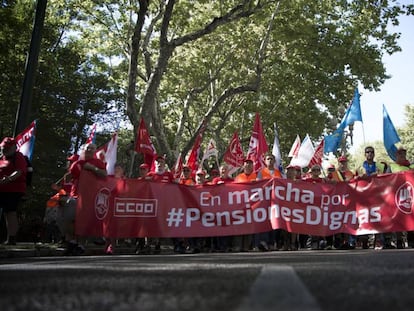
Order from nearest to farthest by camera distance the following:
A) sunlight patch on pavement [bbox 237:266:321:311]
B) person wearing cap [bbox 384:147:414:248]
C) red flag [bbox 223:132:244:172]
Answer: sunlight patch on pavement [bbox 237:266:321:311] < person wearing cap [bbox 384:147:414:248] < red flag [bbox 223:132:244:172]

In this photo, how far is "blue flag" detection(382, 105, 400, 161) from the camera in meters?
13.9

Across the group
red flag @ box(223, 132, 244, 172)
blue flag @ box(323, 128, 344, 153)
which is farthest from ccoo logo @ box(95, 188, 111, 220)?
red flag @ box(223, 132, 244, 172)

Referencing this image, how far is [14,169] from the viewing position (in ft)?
32.0

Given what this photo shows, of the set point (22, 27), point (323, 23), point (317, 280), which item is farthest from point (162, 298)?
point (323, 23)

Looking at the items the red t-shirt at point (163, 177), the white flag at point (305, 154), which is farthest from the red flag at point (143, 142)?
the white flag at point (305, 154)

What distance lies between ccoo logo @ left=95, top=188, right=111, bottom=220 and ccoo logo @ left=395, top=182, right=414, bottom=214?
5464 millimetres

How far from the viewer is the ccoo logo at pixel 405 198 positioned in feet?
34.9

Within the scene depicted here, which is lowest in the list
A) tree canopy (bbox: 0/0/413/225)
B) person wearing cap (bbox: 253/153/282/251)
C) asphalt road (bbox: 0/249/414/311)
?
asphalt road (bbox: 0/249/414/311)

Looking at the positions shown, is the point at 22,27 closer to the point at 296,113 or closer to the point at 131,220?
the point at 131,220

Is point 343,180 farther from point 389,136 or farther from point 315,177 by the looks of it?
point 389,136

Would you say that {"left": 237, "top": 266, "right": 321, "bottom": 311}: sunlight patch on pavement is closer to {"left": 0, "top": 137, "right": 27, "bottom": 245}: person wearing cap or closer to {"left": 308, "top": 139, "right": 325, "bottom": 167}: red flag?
{"left": 0, "top": 137, "right": 27, "bottom": 245}: person wearing cap

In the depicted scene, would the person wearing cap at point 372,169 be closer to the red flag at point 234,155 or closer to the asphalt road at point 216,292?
the red flag at point 234,155

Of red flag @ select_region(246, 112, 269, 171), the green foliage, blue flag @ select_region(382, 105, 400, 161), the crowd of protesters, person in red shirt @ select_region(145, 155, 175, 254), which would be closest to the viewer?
the crowd of protesters

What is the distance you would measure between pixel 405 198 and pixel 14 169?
280 inches
